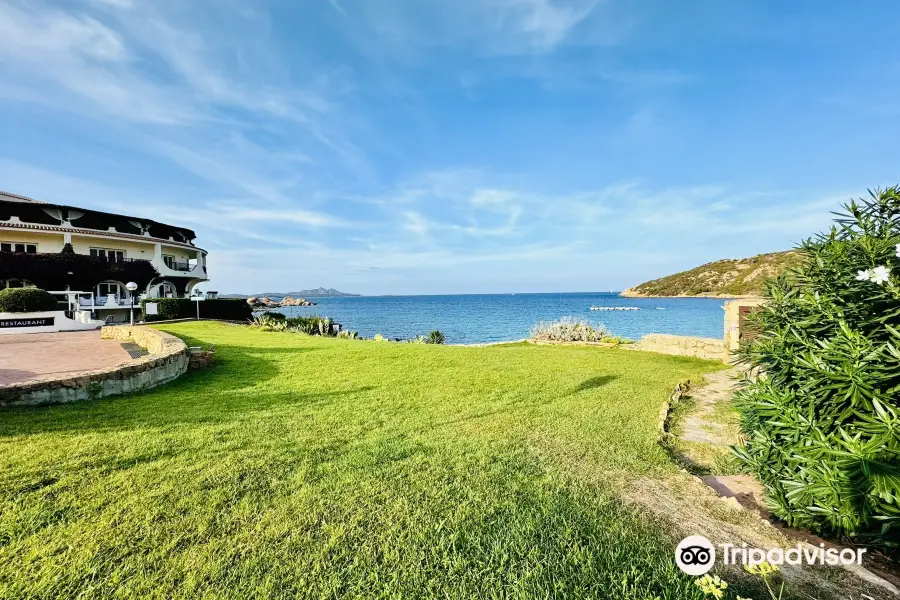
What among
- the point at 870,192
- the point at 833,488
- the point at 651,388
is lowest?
the point at 651,388

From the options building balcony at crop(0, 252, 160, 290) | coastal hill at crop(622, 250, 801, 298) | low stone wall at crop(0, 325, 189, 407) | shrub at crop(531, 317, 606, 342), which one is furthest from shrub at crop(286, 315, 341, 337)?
coastal hill at crop(622, 250, 801, 298)

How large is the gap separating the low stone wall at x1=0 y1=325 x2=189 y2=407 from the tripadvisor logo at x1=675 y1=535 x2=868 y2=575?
27.8ft

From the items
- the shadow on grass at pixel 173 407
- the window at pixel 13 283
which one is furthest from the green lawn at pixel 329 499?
the window at pixel 13 283

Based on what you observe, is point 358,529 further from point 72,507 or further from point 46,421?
point 46,421

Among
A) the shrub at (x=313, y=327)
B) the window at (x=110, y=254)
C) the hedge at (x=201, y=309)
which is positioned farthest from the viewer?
the window at (x=110, y=254)

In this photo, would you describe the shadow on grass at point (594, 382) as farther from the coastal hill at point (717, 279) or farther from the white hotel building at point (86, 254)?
the coastal hill at point (717, 279)

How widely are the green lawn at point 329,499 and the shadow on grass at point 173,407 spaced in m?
0.05

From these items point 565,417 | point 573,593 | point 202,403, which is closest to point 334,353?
point 202,403

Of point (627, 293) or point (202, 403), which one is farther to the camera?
point (627, 293)

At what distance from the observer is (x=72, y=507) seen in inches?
128

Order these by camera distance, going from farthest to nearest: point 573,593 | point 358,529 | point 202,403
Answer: point 202,403, point 358,529, point 573,593

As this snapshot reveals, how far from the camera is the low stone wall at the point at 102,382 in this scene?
604 centimetres

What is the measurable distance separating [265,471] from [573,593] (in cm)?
302

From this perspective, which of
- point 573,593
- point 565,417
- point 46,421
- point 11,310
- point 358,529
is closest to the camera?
point 573,593
